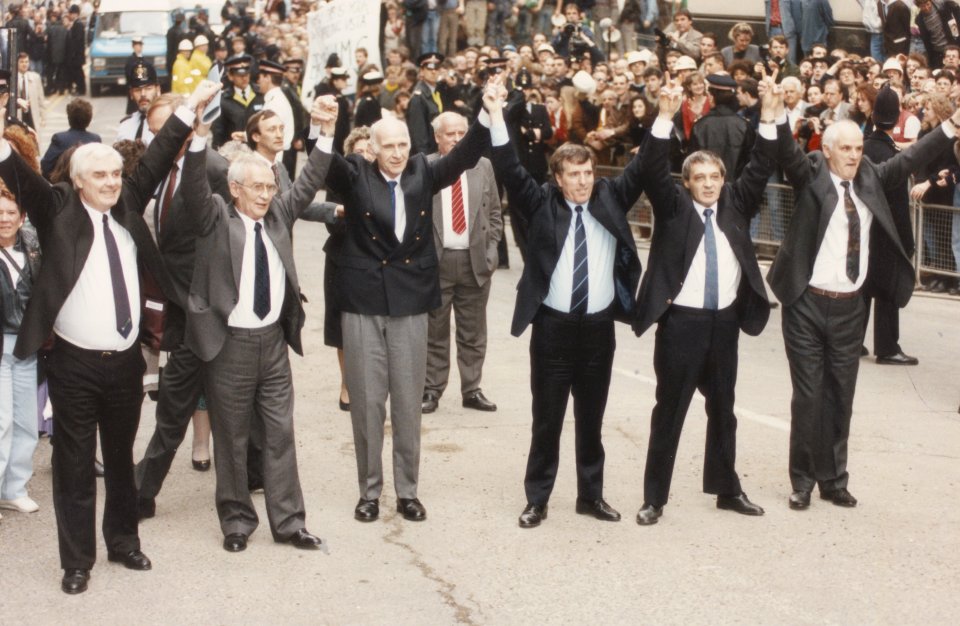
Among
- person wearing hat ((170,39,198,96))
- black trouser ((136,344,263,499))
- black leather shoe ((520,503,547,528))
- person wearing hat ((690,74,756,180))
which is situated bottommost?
black leather shoe ((520,503,547,528))

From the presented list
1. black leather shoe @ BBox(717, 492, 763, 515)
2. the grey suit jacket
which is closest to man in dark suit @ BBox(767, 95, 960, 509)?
black leather shoe @ BBox(717, 492, 763, 515)

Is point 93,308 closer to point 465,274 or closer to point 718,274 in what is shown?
point 718,274

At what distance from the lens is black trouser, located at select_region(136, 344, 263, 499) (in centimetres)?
788

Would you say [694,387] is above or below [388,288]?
below

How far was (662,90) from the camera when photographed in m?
7.48

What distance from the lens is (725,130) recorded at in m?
13.6

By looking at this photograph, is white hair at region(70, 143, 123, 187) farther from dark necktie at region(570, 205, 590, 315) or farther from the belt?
the belt

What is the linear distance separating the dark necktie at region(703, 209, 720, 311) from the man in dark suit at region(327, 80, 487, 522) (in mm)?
1217

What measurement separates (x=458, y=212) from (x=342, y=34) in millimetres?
12517

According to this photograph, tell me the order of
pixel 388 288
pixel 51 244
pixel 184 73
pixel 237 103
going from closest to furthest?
pixel 51 244
pixel 388 288
pixel 237 103
pixel 184 73

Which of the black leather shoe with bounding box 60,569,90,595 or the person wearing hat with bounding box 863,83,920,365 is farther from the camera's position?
the person wearing hat with bounding box 863,83,920,365

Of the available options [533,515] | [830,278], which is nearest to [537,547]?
[533,515]

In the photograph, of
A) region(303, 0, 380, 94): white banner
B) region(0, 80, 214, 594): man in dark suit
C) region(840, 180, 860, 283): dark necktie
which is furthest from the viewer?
region(303, 0, 380, 94): white banner

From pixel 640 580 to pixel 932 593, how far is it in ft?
4.17
